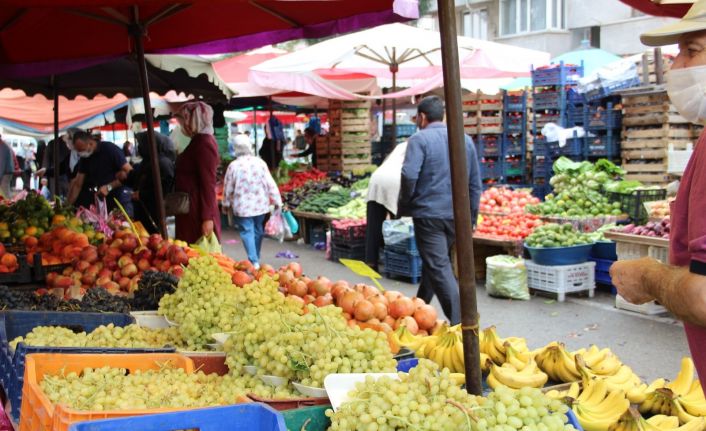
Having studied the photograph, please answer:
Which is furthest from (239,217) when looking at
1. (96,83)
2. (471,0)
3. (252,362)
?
(471,0)

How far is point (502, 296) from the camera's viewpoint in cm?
863

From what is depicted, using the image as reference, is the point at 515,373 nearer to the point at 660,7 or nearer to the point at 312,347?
the point at 312,347

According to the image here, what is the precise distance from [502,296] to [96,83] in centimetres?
698

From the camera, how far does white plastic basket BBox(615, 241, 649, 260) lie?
762 centimetres

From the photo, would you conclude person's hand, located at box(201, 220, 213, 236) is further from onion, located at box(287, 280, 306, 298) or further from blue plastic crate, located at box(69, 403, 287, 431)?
blue plastic crate, located at box(69, 403, 287, 431)

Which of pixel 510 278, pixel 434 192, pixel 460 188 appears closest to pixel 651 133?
pixel 510 278

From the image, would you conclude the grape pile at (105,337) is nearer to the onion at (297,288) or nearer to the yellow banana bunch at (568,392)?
the onion at (297,288)

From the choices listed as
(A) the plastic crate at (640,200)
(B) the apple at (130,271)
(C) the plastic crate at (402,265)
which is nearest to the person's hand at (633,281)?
(B) the apple at (130,271)

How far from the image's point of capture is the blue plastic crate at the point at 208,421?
6.28 ft

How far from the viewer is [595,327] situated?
7.16 metres

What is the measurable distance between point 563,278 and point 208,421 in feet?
22.7

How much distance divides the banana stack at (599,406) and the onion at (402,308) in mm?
1198

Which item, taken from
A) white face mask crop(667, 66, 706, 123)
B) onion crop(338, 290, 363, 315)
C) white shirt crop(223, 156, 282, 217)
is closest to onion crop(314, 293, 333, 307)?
onion crop(338, 290, 363, 315)

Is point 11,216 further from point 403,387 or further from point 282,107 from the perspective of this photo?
point 282,107
